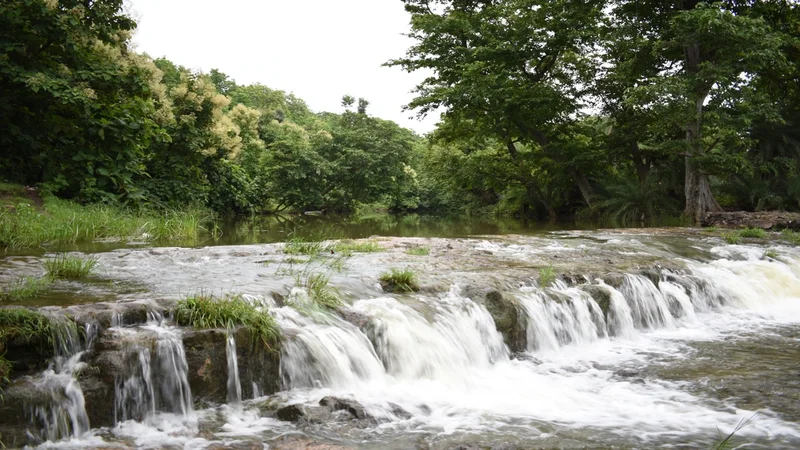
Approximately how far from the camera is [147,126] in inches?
534

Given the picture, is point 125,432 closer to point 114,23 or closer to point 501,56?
point 114,23

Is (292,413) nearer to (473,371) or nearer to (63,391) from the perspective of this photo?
(63,391)

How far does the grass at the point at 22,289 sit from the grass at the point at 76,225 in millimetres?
4015

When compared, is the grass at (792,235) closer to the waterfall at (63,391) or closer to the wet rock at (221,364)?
the wet rock at (221,364)

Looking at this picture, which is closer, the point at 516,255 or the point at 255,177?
the point at 516,255

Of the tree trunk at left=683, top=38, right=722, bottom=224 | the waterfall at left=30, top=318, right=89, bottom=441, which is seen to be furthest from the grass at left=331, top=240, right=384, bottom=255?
the tree trunk at left=683, top=38, right=722, bottom=224

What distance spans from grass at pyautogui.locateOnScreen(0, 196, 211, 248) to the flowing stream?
260 cm

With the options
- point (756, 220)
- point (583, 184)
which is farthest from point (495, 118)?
point (756, 220)

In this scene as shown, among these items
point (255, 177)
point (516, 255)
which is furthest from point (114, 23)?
point (255, 177)

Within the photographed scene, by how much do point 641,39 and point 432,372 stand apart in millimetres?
16254

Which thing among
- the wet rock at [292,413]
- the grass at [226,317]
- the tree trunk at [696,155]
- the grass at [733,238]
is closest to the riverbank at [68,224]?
the grass at [226,317]

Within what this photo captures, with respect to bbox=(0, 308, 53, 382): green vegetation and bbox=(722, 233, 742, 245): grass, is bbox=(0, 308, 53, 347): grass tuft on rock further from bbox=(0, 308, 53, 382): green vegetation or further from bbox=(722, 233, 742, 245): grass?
bbox=(722, 233, 742, 245): grass

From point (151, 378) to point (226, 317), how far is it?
0.80 metres

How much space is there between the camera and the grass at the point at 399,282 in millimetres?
6738
